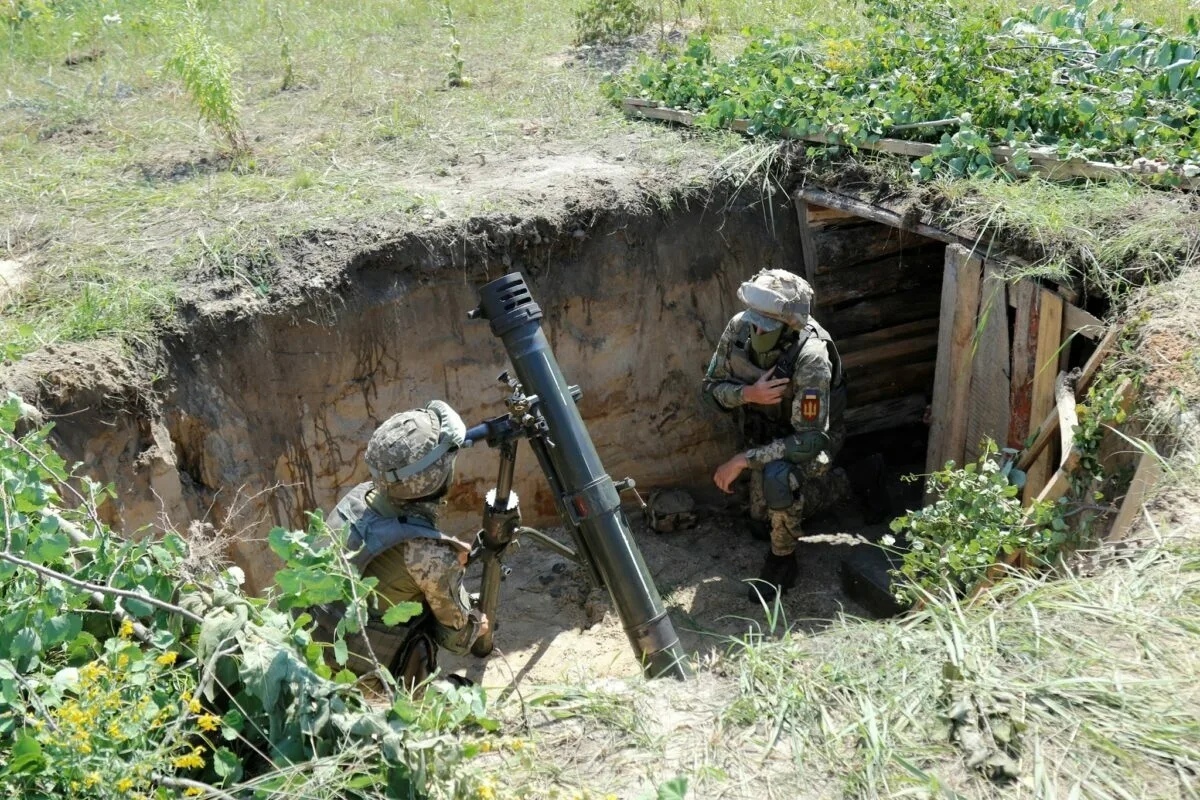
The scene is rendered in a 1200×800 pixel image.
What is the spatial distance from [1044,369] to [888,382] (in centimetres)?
212

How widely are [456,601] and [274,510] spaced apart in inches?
70.4

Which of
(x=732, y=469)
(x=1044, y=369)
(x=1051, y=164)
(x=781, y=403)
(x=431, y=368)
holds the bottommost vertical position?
(x=732, y=469)

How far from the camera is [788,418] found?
20.2ft

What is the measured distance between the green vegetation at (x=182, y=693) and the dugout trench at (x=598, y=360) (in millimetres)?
1397

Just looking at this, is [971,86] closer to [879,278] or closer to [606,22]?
[879,278]

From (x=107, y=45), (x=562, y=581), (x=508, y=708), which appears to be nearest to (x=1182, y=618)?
(x=508, y=708)

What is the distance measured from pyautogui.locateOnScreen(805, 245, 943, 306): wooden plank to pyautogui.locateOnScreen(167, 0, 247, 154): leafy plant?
3.82 meters

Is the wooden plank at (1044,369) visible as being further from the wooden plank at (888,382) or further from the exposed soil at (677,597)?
the wooden plank at (888,382)

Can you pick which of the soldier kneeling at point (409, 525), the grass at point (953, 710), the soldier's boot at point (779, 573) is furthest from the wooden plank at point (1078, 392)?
the soldier kneeling at point (409, 525)

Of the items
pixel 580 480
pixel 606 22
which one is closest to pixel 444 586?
pixel 580 480

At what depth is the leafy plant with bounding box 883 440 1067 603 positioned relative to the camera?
442cm

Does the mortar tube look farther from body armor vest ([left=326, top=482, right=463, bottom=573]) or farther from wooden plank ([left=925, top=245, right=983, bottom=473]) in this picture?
wooden plank ([left=925, top=245, right=983, bottom=473])

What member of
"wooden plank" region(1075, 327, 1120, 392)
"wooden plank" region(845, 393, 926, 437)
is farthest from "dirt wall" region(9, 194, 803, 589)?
"wooden plank" region(1075, 327, 1120, 392)

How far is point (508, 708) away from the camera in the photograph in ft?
11.3
